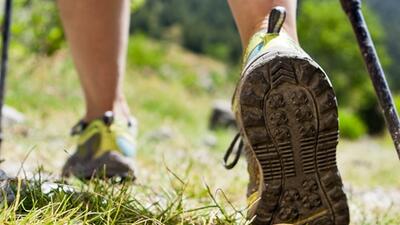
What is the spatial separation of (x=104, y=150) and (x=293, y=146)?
2.00 ft

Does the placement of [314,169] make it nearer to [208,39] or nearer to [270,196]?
[270,196]

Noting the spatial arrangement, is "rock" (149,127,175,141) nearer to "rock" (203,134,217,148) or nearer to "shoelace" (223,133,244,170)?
"rock" (203,134,217,148)

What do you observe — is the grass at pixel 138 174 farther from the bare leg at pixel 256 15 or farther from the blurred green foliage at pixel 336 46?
the blurred green foliage at pixel 336 46

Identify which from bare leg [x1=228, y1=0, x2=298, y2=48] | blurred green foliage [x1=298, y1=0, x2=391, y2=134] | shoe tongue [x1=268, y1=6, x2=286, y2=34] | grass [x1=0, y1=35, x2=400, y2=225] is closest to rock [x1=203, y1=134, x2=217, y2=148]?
grass [x1=0, y1=35, x2=400, y2=225]

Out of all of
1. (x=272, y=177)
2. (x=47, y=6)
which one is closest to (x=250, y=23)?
(x=272, y=177)

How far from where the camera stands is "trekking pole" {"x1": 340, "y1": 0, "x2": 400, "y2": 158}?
106 centimetres

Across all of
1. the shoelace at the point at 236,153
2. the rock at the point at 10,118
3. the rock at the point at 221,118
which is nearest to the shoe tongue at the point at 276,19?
the shoelace at the point at 236,153

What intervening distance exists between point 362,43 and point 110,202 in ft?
1.68

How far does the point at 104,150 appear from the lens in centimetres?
147

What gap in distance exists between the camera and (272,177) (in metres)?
0.98

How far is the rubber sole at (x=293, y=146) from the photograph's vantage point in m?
0.97

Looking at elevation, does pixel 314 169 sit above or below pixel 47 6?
above

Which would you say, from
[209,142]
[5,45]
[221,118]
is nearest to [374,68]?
[5,45]

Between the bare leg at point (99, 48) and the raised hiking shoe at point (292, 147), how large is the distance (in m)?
0.63
